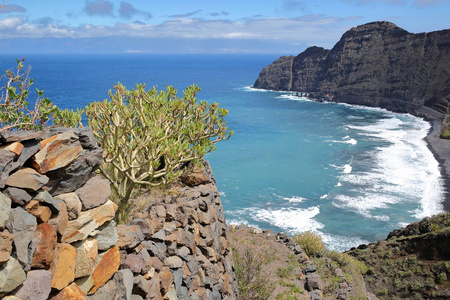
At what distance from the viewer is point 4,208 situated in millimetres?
4988

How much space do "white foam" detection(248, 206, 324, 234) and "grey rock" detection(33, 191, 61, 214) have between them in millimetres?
34589

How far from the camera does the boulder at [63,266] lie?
5.70 m

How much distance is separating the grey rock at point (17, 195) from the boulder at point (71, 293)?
1.47m

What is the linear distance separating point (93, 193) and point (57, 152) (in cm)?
109

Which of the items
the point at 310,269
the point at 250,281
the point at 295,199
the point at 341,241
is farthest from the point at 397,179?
the point at 250,281

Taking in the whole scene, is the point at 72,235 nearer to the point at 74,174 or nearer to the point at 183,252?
the point at 74,174

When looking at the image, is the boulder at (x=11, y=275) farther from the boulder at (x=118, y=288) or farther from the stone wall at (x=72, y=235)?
the boulder at (x=118, y=288)

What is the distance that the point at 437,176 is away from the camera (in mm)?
55594

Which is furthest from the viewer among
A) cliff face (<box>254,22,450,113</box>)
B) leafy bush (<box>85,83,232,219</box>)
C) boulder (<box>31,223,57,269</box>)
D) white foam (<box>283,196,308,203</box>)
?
cliff face (<box>254,22,450,113</box>)

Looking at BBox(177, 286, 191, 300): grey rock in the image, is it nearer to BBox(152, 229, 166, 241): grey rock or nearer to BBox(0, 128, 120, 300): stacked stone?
BBox(152, 229, 166, 241): grey rock

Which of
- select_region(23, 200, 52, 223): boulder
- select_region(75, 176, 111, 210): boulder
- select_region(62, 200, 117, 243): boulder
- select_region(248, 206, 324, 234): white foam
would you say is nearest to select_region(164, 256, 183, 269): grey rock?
select_region(62, 200, 117, 243): boulder

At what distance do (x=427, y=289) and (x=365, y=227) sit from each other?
1806 cm

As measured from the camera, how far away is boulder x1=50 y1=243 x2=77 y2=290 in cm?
570

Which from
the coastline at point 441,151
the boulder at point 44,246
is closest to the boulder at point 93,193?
the boulder at point 44,246
